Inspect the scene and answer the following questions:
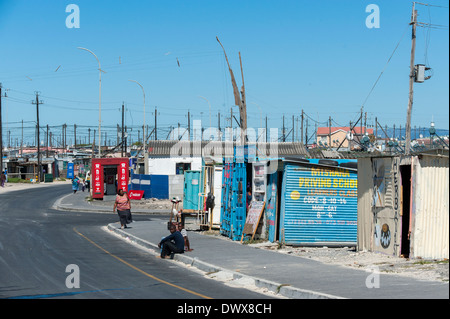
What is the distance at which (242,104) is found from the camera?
92.1ft

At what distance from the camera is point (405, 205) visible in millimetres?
15734

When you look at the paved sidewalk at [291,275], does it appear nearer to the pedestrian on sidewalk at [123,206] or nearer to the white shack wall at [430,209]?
the white shack wall at [430,209]

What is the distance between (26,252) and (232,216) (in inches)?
291

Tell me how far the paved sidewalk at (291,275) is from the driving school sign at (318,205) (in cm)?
166

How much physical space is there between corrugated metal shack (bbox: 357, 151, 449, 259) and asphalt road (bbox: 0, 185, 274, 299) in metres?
4.79

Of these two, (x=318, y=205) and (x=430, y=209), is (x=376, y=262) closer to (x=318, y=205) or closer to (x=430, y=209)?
(x=430, y=209)

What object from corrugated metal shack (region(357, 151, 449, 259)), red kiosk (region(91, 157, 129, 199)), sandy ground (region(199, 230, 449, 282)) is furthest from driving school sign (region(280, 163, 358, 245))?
red kiosk (region(91, 157, 129, 199))

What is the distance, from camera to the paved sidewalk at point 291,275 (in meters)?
10.9

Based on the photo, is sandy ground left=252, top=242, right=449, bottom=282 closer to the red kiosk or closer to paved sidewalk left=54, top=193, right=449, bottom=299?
paved sidewalk left=54, top=193, right=449, bottom=299

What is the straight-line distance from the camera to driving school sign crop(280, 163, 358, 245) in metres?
19.6

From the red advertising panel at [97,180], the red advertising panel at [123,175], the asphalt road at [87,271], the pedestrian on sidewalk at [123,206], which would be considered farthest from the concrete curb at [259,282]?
the red advertising panel at [97,180]

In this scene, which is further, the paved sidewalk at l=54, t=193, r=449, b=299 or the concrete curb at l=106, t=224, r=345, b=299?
the concrete curb at l=106, t=224, r=345, b=299

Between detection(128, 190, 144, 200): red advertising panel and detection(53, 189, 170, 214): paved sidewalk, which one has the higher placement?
detection(128, 190, 144, 200): red advertising panel
